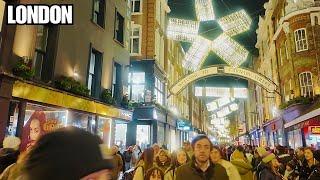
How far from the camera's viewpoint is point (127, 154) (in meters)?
17.1

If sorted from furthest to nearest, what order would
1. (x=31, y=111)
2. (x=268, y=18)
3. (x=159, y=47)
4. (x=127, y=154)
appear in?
1. (x=268, y=18)
2. (x=159, y=47)
3. (x=127, y=154)
4. (x=31, y=111)

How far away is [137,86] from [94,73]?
862cm

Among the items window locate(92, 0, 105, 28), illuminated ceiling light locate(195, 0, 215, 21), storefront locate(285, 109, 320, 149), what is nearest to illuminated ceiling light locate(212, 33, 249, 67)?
illuminated ceiling light locate(195, 0, 215, 21)

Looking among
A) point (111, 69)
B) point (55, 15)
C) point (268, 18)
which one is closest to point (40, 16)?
point (55, 15)

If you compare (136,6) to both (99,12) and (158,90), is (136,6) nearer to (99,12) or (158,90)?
(158,90)

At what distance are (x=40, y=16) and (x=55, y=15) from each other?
18.2 inches

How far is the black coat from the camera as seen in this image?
427cm

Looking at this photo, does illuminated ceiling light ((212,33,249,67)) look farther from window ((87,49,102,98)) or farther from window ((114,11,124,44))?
window ((87,49,102,98))

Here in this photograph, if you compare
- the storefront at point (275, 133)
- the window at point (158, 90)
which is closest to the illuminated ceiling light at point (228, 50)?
the window at point (158, 90)

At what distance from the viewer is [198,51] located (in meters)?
18.9

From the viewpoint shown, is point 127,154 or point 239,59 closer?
point 127,154

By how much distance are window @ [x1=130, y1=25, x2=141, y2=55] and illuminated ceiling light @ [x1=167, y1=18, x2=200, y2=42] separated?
7.49 meters

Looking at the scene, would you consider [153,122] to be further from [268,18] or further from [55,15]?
[268,18]

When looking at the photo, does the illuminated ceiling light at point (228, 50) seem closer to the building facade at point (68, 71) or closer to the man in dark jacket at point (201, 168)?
the building facade at point (68, 71)
